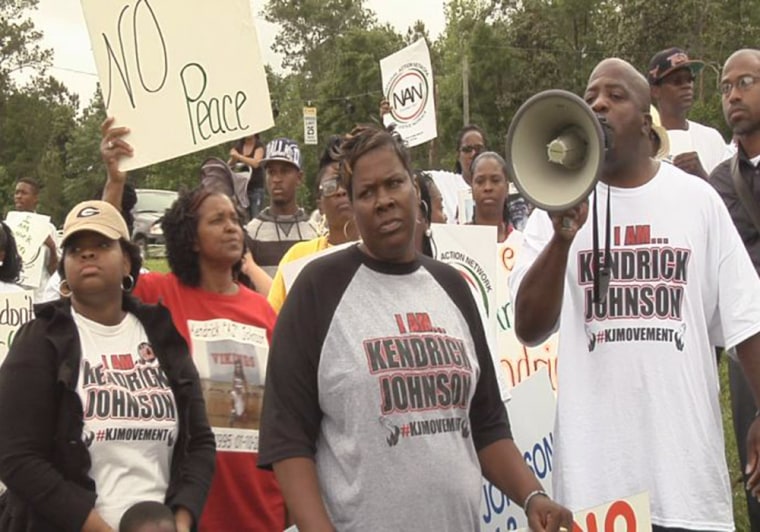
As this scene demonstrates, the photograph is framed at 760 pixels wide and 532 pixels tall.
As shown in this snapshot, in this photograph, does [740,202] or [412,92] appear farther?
[412,92]

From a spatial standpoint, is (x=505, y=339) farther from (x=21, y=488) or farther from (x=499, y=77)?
(x=499, y=77)

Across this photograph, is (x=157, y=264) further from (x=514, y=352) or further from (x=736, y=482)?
(x=736, y=482)

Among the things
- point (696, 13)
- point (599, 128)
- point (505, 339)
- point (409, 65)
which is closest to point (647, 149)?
point (599, 128)

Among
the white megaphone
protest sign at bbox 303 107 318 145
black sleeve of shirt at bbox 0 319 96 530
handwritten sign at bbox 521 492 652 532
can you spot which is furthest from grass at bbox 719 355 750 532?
protest sign at bbox 303 107 318 145

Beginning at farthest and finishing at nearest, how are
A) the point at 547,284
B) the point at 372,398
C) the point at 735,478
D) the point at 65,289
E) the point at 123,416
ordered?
1. the point at 735,478
2. the point at 65,289
3. the point at 123,416
4. the point at 547,284
5. the point at 372,398

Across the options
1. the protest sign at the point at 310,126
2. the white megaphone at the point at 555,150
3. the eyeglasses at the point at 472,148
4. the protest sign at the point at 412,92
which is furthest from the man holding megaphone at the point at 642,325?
the protest sign at the point at 310,126

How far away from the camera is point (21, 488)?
3.45 metres

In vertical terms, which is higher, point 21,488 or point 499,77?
point 499,77

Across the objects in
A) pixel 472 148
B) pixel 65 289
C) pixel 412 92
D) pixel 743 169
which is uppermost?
pixel 412 92

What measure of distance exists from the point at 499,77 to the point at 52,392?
46.9 meters

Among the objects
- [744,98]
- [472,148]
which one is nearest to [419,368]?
[744,98]

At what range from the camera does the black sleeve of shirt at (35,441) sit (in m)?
3.44

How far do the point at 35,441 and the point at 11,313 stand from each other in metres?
2.92

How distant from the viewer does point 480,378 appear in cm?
325
